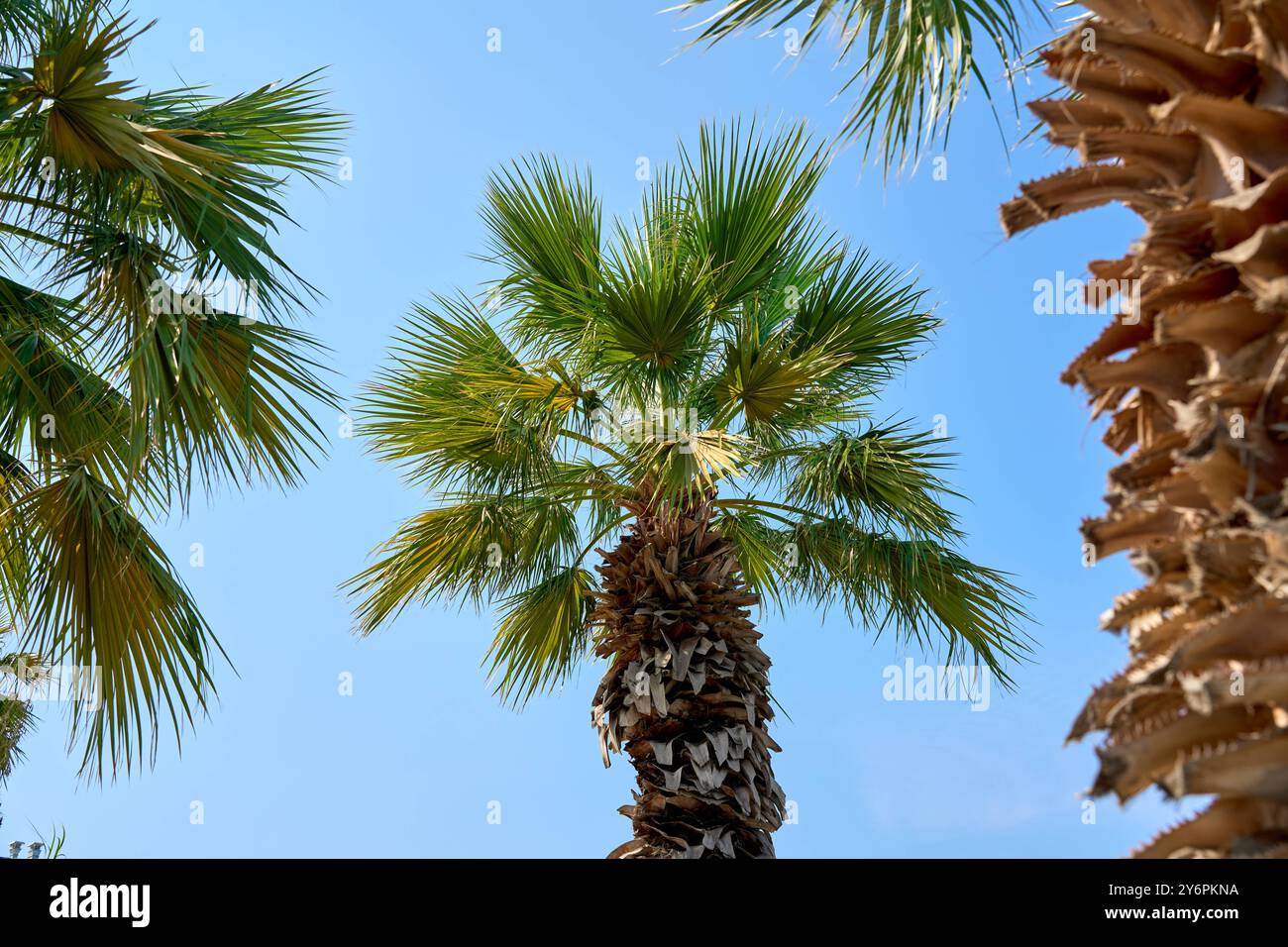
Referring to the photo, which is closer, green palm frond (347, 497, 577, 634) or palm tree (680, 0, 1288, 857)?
palm tree (680, 0, 1288, 857)

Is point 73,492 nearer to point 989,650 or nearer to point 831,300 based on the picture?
point 831,300

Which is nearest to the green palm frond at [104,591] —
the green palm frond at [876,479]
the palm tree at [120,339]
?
the palm tree at [120,339]

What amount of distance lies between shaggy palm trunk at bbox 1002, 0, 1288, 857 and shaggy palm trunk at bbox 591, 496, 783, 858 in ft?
14.9

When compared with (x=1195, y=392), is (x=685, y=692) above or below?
below

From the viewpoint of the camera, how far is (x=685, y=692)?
6.50 meters

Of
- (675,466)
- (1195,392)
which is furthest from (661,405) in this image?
(1195,392)

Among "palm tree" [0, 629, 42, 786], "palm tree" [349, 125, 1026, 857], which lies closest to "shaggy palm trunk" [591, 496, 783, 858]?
"palm tree" [349, 125, 1026, 857]

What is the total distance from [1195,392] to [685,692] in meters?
4.87

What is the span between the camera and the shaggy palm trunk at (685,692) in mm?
6309

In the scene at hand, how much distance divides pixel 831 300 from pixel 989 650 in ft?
8.90

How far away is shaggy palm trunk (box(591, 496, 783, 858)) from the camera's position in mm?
6309

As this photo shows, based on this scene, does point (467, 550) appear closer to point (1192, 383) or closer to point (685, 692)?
point (685, 692)

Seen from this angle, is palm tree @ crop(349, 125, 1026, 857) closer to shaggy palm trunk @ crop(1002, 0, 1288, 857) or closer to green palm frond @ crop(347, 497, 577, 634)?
green palm frond @ crop(347, 497, 577, 634)

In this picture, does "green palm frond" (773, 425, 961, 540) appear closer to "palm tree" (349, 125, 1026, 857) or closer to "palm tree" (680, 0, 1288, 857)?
"palm tree" (349, 125, 1026, 857)
